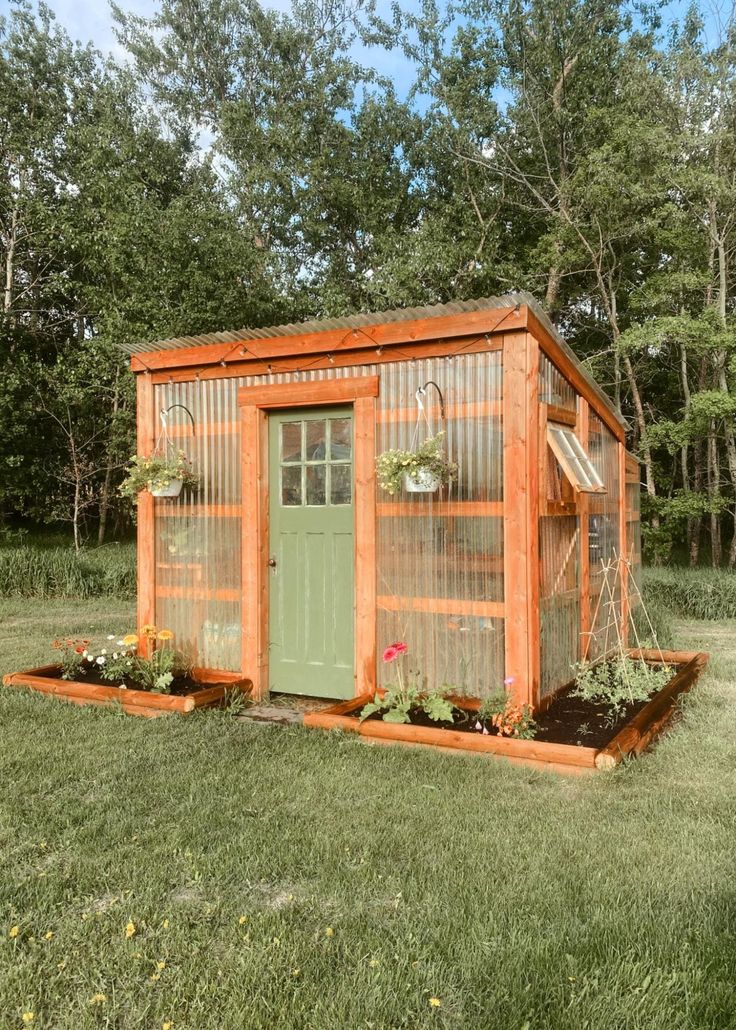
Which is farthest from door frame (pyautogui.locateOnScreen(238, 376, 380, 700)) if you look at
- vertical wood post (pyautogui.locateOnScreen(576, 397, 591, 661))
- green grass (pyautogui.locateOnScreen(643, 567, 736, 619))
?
green grass (pyautogui.locateOnScreen(643, 567, 736, 619))

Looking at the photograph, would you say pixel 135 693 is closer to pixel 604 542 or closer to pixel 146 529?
pixel 146 529

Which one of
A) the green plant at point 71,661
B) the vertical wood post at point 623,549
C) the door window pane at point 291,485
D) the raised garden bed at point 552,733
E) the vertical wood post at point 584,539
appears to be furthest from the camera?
the vertical wood post at point 623,549

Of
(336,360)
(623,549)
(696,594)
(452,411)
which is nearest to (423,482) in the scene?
(452,411)

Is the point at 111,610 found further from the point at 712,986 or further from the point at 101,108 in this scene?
the point at 101,108

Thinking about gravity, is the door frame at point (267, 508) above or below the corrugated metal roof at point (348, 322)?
below

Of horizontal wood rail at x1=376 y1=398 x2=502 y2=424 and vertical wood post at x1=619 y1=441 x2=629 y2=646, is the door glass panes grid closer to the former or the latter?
horizontal wood rail at x1=376 y1=398 x2=502 y2=424

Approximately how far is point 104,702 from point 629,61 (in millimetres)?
14630

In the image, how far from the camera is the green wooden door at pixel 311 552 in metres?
5.12

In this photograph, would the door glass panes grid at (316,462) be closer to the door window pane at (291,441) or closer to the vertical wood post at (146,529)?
the door window pane at (291,441)

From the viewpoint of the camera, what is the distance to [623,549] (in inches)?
256

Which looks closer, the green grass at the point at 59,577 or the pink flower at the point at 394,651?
the pink flower at the point at 394,651

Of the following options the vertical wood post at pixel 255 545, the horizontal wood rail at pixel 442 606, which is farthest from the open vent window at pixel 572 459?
the vertical wood post at pixel 255 545

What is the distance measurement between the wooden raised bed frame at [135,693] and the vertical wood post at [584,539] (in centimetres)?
253

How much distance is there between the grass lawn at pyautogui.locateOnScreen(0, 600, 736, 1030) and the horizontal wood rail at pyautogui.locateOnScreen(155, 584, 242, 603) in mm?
1393
